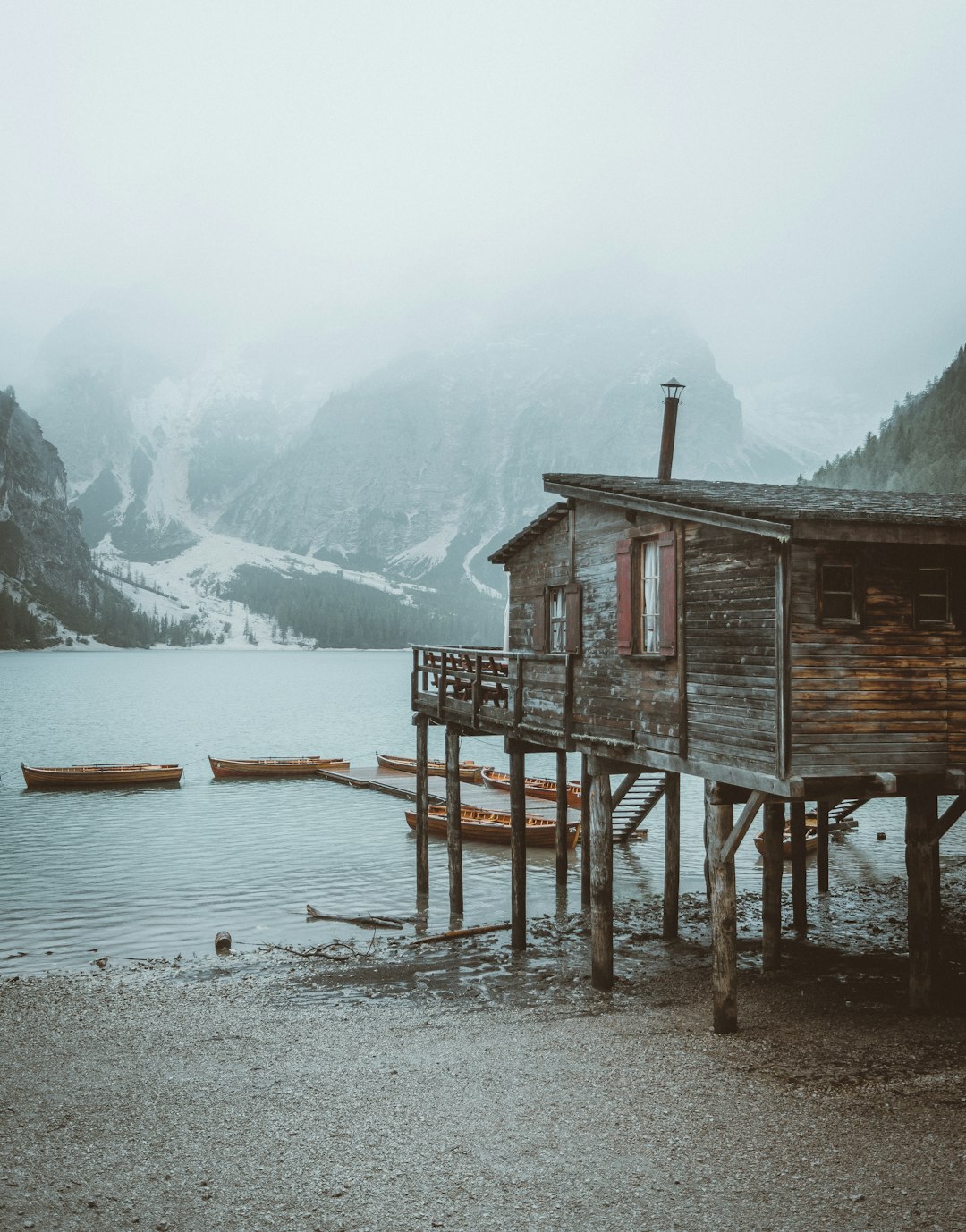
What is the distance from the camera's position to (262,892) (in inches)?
1266

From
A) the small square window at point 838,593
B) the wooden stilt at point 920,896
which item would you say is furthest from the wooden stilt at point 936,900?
the small square window at point 838,593

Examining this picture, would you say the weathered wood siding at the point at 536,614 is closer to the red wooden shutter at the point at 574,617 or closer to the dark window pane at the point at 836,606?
the red wooden shutter at the point at 574,617

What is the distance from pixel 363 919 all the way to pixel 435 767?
35.8 metres

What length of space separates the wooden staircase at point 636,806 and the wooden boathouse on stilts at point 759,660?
415 inches

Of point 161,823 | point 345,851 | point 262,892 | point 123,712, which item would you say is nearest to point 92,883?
point 262,892

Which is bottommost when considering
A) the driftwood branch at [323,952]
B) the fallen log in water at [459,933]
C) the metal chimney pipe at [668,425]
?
the driftwood branch at [323,952]

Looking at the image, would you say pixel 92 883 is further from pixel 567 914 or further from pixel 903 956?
pixel 903 956

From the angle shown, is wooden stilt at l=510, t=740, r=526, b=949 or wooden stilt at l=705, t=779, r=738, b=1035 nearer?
wooden stilt at l=705, t=779, r=738, b=1035

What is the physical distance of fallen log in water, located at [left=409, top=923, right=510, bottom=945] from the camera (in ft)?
78.5

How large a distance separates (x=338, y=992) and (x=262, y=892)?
12782 millimetres

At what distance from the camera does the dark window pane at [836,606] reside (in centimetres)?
1423

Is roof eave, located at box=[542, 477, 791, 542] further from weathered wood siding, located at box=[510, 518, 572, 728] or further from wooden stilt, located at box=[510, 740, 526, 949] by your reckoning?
wooden stilt, located at box=[510, 740, 526, 949]

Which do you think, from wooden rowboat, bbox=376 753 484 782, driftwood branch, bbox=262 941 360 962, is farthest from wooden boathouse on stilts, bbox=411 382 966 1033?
wooden rowboat, bbox=376 753 484 782

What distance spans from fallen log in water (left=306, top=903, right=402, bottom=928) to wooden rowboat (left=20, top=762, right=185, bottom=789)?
34.2 m
